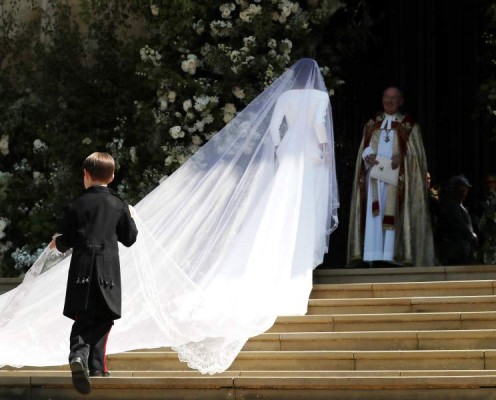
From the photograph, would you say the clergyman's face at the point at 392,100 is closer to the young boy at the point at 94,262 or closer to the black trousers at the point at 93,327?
the young boy at the point at 94,262

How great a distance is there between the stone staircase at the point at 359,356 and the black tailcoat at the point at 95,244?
518mm

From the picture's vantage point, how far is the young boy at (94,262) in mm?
9789

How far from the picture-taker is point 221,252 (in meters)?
11.8

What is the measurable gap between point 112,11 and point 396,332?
6.04 metres

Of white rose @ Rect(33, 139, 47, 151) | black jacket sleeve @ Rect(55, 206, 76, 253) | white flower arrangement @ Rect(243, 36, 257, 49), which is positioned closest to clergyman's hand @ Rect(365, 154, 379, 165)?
white flower arrangement @ Rect(243, 36, 257, 49)

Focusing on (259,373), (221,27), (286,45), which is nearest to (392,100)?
(286,45)

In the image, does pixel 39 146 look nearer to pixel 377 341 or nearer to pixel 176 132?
pixel 176 132

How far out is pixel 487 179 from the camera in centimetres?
1467

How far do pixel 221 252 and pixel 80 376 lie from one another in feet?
8.07

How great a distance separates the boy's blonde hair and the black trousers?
689mm

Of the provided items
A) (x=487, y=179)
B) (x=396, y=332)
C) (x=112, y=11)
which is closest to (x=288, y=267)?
(x=396, y=332)

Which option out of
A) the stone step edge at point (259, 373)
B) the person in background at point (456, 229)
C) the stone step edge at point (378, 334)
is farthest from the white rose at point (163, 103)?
the stone step edge at point (259, 373)

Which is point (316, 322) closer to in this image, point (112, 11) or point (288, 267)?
point (288, 267)

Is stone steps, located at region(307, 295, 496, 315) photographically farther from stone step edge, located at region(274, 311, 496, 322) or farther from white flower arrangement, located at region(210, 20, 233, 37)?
white flower arrangement, located at region(210, 20, 233, 37)
